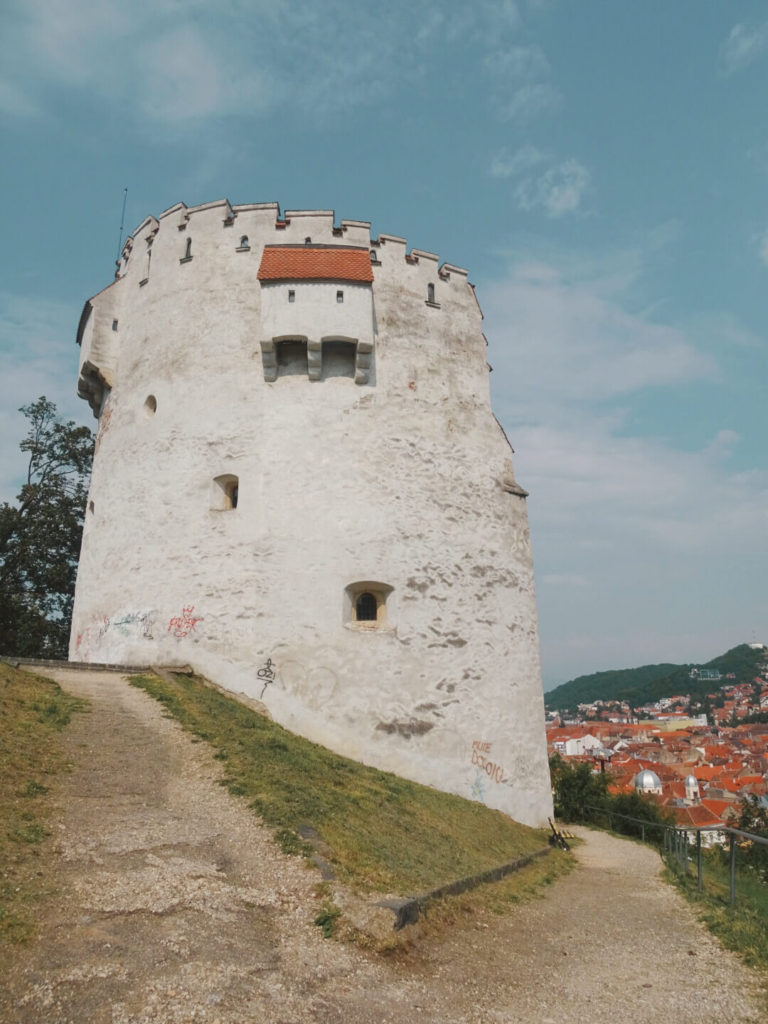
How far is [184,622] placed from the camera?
13.8 metres

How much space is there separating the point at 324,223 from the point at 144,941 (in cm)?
1451

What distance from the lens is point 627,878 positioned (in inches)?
405

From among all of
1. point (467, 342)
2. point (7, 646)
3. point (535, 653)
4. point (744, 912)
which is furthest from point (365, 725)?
point (7, 646)

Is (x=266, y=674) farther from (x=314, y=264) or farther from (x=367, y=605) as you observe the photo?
(x=314, y=264)

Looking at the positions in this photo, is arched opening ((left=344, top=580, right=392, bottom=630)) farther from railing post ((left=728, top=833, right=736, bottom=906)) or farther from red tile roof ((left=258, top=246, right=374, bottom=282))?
railing post ((left=728, top=833, right=736, bottom=906))

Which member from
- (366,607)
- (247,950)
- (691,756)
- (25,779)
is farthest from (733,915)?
(691,756)

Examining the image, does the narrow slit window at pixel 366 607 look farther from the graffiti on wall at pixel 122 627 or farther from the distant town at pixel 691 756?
the distant town at pixel 691 756

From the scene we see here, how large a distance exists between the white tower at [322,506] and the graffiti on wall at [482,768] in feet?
0.12

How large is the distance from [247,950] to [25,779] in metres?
3.09

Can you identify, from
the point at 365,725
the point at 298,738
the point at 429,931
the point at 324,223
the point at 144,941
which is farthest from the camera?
the point at 324,223

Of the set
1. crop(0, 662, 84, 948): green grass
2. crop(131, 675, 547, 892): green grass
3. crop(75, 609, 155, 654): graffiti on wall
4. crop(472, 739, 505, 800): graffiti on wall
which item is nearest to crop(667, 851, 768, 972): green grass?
crop(131, 675, 547, 892): green grass

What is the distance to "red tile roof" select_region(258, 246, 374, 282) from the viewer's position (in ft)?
48.9

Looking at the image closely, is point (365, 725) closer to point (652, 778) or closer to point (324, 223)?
point (324, 223)

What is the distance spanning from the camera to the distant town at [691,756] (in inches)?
1470
